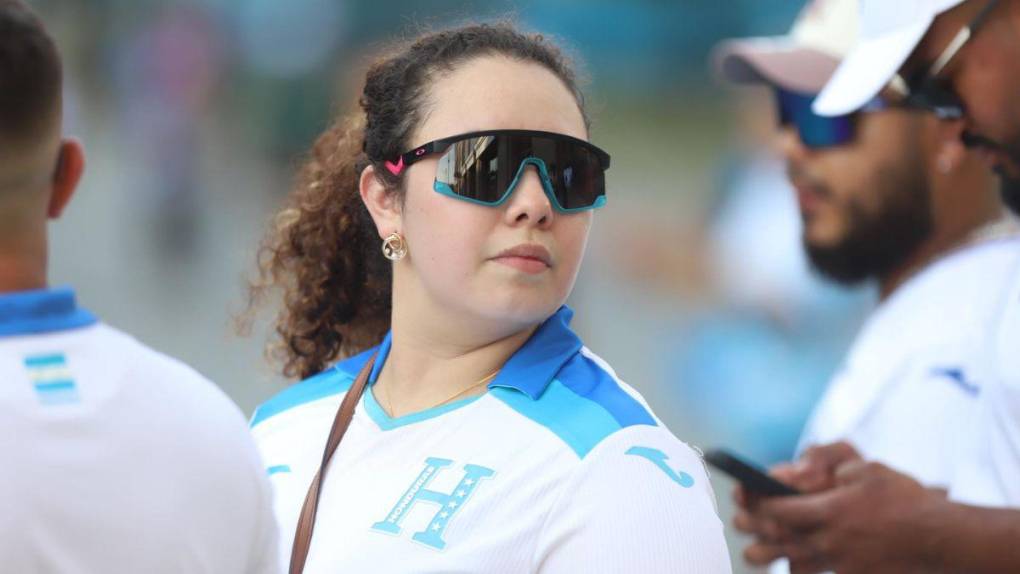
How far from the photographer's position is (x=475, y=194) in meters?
2.22

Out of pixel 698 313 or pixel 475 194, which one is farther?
pixel 698 313

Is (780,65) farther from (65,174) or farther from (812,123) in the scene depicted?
(65,174)

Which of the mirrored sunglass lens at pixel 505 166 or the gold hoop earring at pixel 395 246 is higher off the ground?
the mirrored sunglass lens at pixel 505 166

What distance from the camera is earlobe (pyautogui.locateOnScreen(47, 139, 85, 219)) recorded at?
162cm

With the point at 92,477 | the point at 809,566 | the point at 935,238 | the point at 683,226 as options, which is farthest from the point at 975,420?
the point at 683,226

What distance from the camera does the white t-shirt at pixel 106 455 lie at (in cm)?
146

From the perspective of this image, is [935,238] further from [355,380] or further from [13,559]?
[13,559]

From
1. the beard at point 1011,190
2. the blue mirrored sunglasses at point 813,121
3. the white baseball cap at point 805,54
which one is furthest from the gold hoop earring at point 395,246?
the white baseball cap at point 805,54

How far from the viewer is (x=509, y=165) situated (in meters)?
2.21

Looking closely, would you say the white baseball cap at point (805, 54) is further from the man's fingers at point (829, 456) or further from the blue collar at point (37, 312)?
the blue collar at point (37, 312)

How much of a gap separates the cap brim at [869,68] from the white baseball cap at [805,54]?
105 cm

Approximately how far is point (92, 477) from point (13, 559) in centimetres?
11

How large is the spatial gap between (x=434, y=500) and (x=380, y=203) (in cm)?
60

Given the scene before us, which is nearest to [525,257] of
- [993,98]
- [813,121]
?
[993,98]
